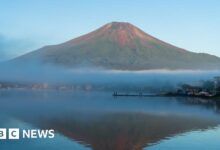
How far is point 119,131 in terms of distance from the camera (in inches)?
357

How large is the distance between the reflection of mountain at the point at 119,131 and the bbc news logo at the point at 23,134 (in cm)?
39

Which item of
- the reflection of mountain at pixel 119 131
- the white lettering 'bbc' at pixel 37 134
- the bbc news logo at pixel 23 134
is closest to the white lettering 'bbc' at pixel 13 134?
the bbc news logo at pixel 23 134

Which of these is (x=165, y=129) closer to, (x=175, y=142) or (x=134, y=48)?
(x=175, y=142)

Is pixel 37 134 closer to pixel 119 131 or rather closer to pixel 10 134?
pixel 10 134

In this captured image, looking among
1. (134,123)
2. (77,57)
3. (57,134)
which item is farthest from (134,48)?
(57,134)

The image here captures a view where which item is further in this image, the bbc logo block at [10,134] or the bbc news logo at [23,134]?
the bbc news logo at [23,134]

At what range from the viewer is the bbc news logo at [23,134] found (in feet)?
23.7

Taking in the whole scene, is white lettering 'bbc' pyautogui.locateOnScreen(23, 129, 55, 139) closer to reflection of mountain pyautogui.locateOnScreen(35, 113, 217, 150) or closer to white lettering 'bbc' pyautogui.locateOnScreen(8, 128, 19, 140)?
white lettering 'bbc' pyautogui.locateOnScreen(8, 128, 19, 140)

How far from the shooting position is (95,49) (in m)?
32.8

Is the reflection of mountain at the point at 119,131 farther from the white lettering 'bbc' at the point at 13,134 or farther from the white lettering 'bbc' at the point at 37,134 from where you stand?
the white lettering 'bbc' at the point at 13,134

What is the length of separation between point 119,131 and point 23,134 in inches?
75.7

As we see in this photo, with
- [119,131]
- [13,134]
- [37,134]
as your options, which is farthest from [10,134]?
[119,131]

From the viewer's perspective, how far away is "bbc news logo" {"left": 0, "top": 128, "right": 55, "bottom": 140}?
7.23m

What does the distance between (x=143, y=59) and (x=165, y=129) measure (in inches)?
884
